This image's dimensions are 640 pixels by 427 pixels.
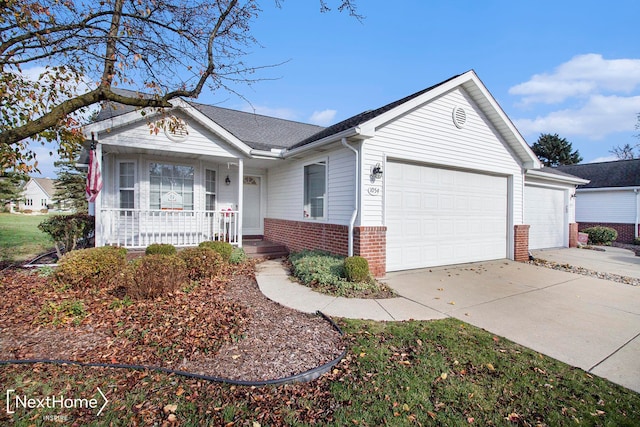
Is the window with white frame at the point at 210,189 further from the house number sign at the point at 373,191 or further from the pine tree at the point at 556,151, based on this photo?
the pine tree at the point at 556,151

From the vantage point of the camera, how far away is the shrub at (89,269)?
16.9 feet

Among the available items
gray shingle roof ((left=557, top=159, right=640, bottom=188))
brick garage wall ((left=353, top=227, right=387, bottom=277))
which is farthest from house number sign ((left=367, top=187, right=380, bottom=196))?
gray shingle roof ((left=557, top=159, right=640, bottom=188))

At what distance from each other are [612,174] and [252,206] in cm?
2097

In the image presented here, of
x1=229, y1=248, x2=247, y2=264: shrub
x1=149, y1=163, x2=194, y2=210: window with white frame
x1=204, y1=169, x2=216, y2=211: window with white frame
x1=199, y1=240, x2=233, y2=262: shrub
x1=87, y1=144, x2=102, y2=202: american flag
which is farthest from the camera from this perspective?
x1=204, y1=169, x2=216, y2=211: window with white frame

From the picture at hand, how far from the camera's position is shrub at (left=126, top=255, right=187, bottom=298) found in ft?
15.7

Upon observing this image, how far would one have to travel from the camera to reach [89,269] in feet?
17.1

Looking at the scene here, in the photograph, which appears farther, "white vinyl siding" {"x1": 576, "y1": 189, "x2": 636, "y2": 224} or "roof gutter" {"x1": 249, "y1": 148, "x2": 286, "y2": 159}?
"white vinyl siding" {"x1": 576, "y1": 189, "x2": 636, "y2": 224}

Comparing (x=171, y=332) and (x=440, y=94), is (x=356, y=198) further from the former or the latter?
(x=171, y=332)

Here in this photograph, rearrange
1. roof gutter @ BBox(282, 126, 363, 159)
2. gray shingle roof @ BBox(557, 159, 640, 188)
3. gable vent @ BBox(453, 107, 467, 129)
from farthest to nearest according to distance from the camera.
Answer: gray shingle roof @ BBox(557, 159, 640, 188) → gable vent @ BBox(453, 107, 467, 129) → roof gutter @ BBox(282, 126, 363, 159)

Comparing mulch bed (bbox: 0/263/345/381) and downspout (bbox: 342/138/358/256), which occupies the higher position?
downspout (bbox: 342/138/358/256)

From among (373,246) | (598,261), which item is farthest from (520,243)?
(373,246)

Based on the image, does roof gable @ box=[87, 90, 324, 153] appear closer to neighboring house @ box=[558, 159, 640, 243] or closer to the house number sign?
the house number sign

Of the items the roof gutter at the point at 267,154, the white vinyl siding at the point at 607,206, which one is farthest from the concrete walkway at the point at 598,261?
the roof gutter at the point at 267,154

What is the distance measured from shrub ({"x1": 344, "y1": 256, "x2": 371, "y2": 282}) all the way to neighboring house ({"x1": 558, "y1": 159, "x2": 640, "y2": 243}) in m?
18.3
